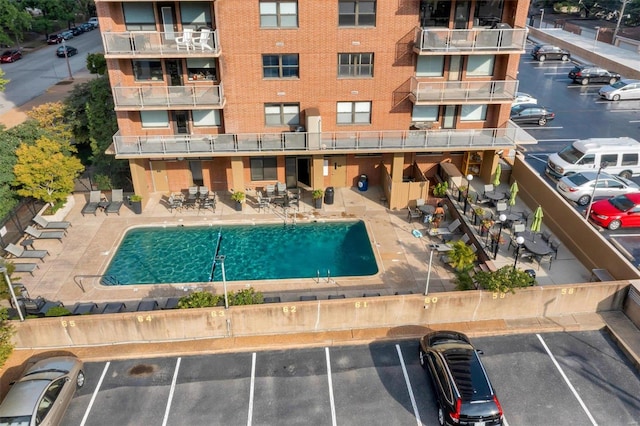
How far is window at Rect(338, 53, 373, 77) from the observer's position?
85.4 ft

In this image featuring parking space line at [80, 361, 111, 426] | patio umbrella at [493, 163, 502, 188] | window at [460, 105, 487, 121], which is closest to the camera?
parking space line at [80, 361, 111, 426]

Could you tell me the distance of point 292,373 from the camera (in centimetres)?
1695

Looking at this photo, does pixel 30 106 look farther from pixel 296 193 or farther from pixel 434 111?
pixel 434 111

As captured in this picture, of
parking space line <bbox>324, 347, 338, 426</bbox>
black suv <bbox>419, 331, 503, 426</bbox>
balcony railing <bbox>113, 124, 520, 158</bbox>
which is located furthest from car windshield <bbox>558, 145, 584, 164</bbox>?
parking space line <bbox>324, 347, 338, 426</bbox>

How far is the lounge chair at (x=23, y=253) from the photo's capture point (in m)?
22.9

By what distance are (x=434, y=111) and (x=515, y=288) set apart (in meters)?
12.7

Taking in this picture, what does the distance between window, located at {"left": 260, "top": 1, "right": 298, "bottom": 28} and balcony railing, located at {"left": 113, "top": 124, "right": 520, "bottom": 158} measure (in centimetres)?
572

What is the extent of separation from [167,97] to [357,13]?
430 inches

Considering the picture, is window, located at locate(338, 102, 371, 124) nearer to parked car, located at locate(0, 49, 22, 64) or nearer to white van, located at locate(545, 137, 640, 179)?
white van, located at locate(545, 137, 640, 179)

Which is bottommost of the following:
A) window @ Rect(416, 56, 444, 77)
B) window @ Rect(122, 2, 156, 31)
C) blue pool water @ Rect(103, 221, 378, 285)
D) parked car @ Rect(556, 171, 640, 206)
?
blue pool water @ Rect(103, 221, 378, 285)

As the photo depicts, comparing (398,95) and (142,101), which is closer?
(142,101)

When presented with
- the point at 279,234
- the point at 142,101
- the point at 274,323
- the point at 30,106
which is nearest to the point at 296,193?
the point at 279,234

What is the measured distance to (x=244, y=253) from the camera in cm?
2434

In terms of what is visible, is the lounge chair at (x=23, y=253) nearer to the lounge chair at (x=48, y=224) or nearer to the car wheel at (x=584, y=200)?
the lounge chair at (x=48, y=224)
